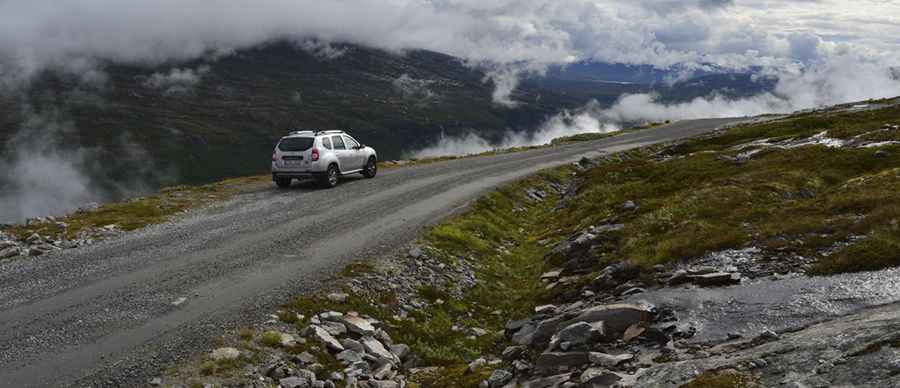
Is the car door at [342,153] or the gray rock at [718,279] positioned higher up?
the car door at [342,153]

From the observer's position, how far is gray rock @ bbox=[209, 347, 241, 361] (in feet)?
36.3

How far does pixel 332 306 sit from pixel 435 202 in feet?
51.2

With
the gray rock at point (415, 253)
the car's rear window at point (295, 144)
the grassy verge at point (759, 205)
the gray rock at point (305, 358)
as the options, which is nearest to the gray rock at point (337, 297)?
the gray rock at point (305, 358)

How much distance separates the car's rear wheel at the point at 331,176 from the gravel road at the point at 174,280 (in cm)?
336

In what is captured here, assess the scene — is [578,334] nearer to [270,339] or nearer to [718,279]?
[718,279]

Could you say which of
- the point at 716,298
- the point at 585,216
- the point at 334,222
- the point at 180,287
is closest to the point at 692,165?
the point at 585,216

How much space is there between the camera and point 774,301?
11.0 m

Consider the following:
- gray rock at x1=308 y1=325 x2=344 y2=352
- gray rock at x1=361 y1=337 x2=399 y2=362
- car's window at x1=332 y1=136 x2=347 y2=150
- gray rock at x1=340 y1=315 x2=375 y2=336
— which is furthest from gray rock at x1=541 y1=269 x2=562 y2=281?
car's window at x1=332 y1=136 x2=347 y2=150

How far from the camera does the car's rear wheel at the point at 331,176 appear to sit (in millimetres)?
32938

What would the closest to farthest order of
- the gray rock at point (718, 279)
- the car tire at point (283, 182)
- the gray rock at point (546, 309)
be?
1. the gray rock at point (718, 279)
2. the gray rock at point (546, 309)
3. the car tire at point (283, 182)

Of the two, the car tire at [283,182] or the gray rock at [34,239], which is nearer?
the gray rock at [34,239]

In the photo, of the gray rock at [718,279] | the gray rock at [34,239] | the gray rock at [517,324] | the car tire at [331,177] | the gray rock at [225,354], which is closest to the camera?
the gray rock at [225,354]

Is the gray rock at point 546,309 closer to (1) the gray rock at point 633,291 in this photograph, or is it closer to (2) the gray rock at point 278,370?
(1) the gray rock at point 633,291

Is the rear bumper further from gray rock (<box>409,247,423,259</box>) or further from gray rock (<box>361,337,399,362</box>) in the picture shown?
gray rock (<box>361,337,399,362</box>)
